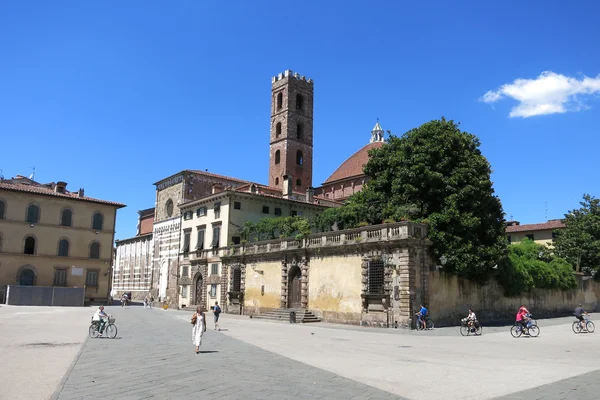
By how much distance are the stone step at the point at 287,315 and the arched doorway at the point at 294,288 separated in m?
0.58

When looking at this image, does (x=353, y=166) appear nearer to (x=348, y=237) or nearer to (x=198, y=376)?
(x=348, y=237)

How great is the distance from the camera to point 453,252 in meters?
29.5

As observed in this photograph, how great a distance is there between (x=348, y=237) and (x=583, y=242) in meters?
27.5

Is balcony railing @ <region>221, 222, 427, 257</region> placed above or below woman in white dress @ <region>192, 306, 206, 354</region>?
above

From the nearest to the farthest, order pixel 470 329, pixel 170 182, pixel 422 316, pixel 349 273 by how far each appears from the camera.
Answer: pixel 470 329, pixel 422 316, pixel 349 273, pixel 170 182

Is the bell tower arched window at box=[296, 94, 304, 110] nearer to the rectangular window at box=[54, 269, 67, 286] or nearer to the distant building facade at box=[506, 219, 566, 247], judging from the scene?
the distant building facade at box=[506, 219, 566, 247]

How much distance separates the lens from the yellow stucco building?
1911 inches

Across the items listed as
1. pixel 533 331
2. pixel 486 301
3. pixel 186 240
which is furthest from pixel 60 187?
pixel 533 331

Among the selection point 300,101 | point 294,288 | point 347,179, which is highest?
point 300,101

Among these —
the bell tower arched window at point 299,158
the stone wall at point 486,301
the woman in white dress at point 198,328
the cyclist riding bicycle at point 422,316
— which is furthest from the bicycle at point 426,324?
the bell tower arched window at point 299,158

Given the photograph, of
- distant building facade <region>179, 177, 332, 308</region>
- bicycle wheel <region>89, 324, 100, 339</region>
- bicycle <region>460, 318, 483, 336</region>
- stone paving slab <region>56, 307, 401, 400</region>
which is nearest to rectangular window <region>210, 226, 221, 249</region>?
distant building facade <region>179, 177, 332, 308</region>

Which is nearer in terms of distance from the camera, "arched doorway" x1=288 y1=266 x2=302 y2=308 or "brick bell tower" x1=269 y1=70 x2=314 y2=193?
"arched doorway" x1=288 y1=266 x2=302 y2=308

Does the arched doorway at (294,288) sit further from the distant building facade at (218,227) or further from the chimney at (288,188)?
the chimney at (288,188)

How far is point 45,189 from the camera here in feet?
176
